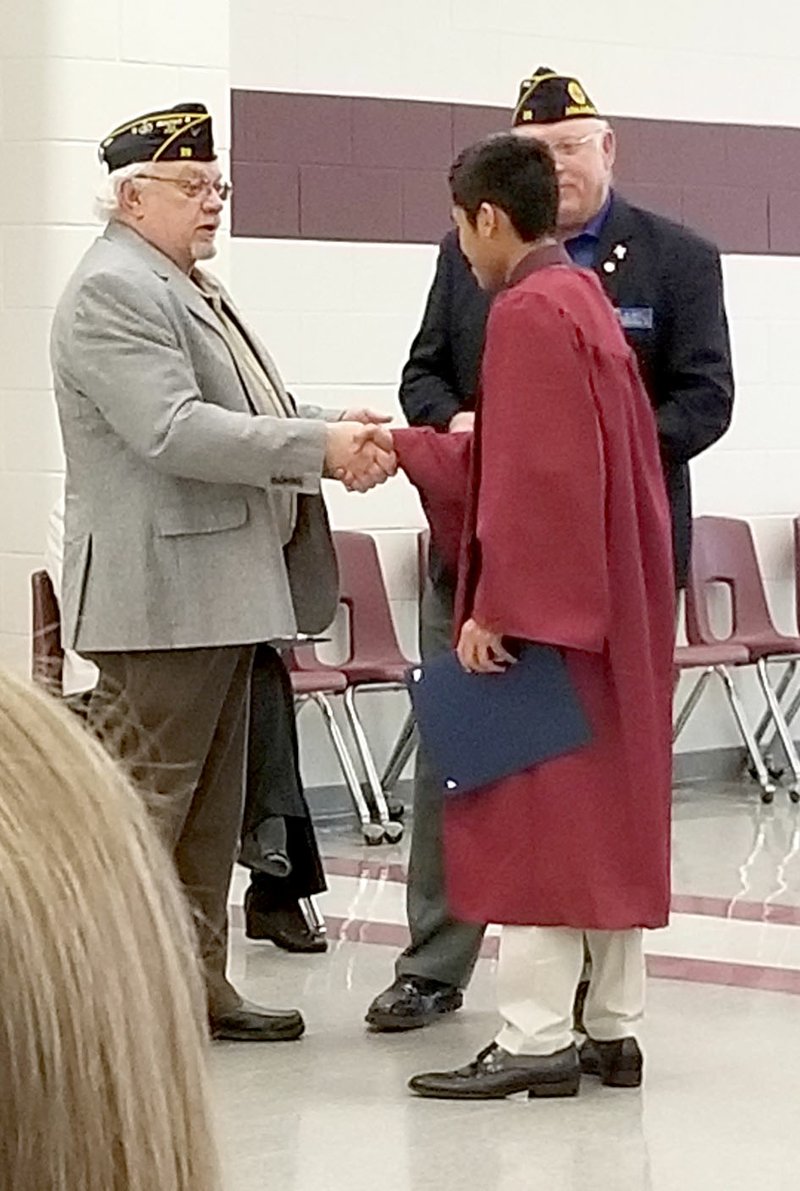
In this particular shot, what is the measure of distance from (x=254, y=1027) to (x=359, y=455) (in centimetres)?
105

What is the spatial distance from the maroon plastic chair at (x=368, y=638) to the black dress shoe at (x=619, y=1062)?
95.8 inches

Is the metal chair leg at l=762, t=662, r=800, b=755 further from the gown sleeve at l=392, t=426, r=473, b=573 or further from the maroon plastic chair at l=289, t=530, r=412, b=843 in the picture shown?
the gown sleeve at l=392, t=426, r=473, b=573

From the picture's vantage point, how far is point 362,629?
645cm

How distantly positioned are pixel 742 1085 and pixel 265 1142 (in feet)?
2.64

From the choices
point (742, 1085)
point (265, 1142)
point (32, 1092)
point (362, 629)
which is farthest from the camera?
point (362, 629)

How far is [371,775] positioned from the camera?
6359mm

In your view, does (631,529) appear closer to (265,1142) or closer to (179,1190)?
(265,1142)

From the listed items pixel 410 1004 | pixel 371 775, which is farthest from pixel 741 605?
pixel 410 1004

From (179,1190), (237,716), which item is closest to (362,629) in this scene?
(237,716)

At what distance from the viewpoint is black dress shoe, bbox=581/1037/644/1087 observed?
383 centimetres

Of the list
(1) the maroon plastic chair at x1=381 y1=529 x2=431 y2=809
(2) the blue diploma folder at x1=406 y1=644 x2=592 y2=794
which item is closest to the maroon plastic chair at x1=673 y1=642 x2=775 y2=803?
(1) the maroon plastic chair at x1=381 y1=529 x2=431 y2=809

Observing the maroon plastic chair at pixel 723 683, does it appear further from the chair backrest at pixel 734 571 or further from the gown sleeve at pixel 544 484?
the gown sleeve at pixel 544 484

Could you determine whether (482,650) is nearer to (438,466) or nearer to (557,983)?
(438,466)

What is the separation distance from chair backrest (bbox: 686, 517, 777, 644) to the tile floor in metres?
1.81
